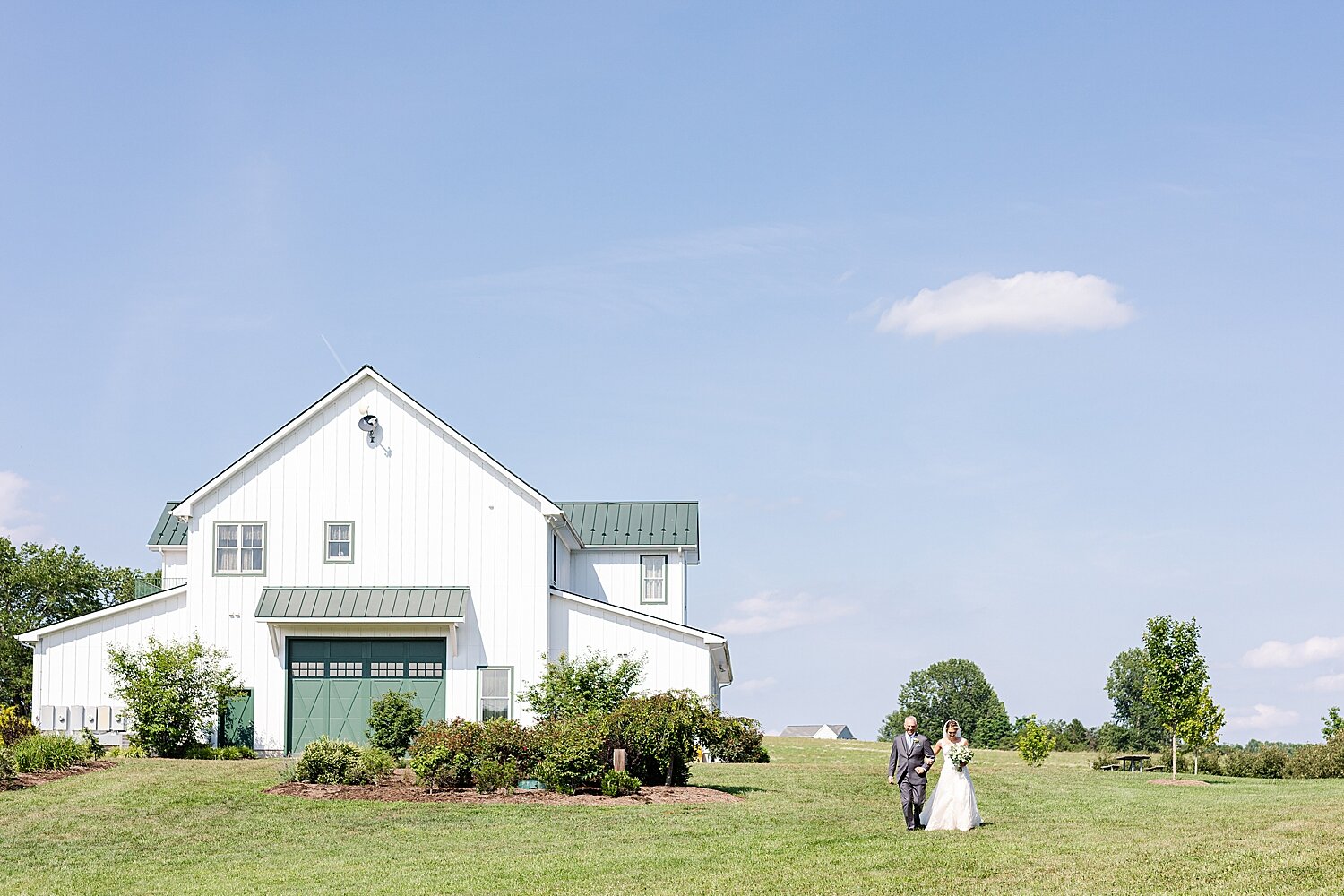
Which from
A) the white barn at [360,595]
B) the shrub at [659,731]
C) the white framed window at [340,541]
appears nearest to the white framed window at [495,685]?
the white barn at [360,595]

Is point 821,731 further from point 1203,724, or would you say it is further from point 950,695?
point 1203,724

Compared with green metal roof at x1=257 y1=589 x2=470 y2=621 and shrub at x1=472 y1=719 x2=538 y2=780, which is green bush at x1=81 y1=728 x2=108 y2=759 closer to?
green metal roof at x1=257 y1=589 x2=470 y2=621

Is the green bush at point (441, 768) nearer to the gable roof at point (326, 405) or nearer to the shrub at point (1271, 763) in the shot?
the gable roof at point (326, 405)

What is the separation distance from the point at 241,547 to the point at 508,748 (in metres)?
13.1

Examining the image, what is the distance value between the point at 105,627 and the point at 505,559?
10373mm

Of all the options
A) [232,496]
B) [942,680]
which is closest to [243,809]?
[232,496]

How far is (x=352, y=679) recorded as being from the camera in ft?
113

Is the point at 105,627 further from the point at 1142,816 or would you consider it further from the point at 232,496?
the point at 1142,816

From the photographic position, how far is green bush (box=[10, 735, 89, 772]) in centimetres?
2658

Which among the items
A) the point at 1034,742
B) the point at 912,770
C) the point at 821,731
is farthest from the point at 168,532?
the point at 821,731

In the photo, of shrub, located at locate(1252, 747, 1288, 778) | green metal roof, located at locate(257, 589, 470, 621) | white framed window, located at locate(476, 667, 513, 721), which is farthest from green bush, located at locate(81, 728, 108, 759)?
shrub, located at locate(1252, 747, 1288, 778)

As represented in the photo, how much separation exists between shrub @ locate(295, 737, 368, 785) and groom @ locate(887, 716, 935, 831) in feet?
34.4

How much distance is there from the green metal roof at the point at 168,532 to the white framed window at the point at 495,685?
14.0 m

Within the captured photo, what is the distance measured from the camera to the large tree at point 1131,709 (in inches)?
3374
